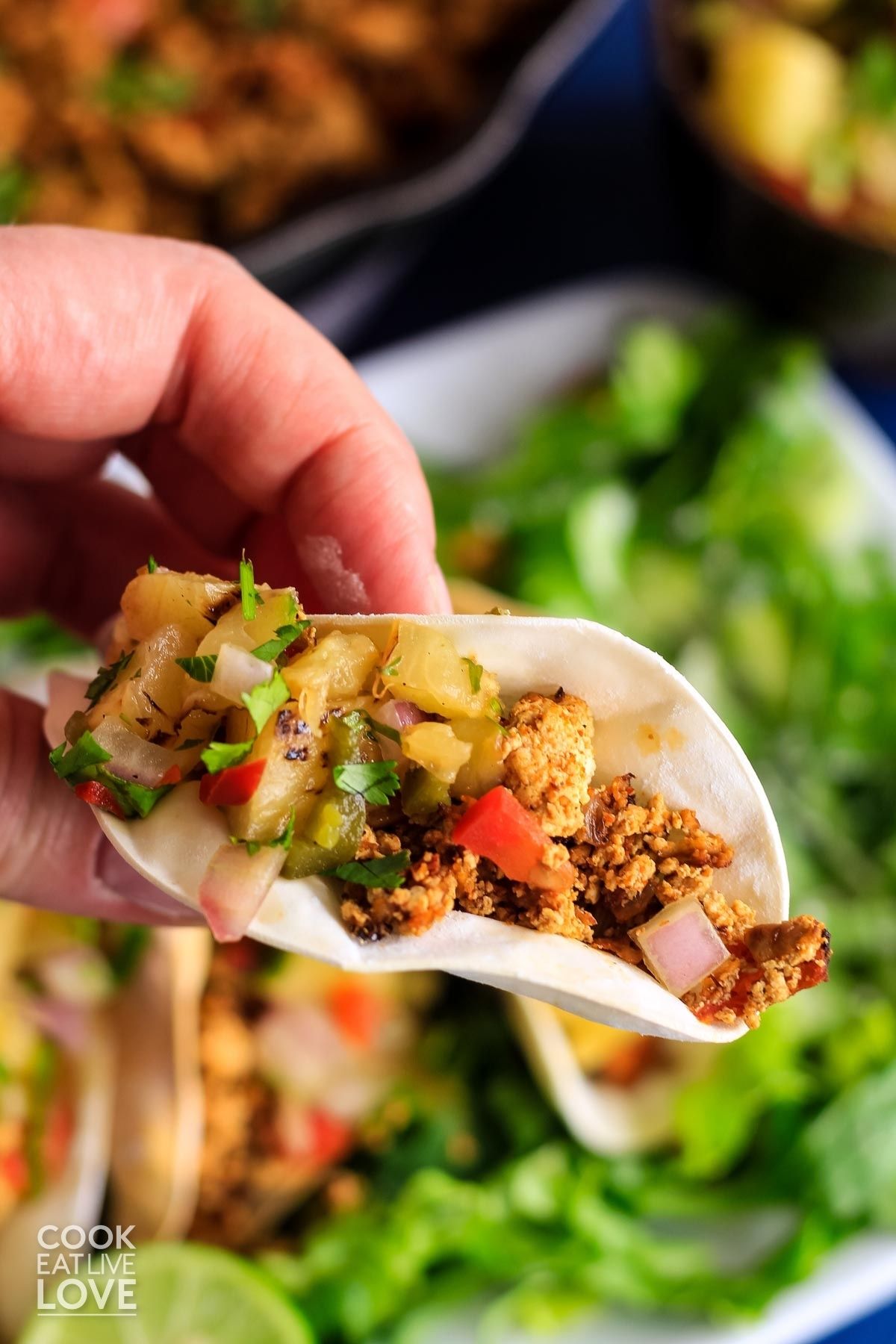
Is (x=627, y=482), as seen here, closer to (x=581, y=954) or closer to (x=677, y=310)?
(x=677, y=310)

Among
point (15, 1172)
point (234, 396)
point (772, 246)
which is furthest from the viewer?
point (772, 246)

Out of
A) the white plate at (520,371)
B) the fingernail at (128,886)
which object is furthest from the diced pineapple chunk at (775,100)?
the fingernail at (128,886)

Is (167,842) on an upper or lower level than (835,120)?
lower

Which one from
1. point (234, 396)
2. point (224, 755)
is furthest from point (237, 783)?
point (234, 396)

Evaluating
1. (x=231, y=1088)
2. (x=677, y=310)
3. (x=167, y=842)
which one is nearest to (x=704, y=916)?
(x=167, y=842)

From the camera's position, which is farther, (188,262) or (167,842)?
(188,262)

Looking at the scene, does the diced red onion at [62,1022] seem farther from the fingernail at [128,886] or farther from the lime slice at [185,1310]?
the fingernail at [128,886]

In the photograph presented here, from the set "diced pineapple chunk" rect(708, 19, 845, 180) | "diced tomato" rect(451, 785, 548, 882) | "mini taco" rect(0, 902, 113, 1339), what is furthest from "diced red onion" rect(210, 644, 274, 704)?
"diced pineapple chunk" rect(708, 19, 845, 180)

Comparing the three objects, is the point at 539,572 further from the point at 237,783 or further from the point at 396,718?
the point at 237,783

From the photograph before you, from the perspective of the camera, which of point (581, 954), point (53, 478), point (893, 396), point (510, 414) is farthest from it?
point (893, 396)
